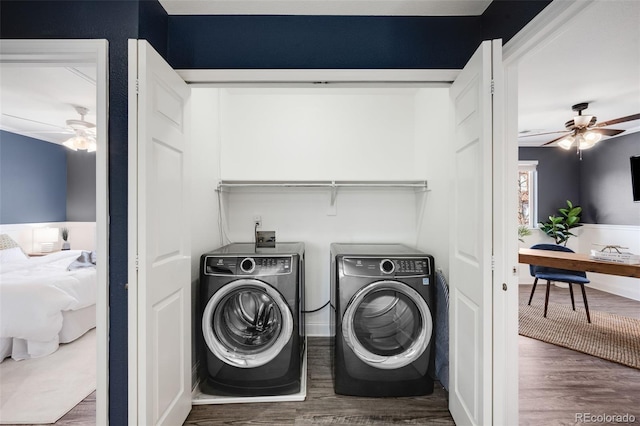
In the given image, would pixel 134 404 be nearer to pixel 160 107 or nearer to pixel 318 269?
pixel 160 107

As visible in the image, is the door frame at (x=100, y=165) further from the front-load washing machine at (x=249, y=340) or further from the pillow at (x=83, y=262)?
the pillow at (x=83, y=262)

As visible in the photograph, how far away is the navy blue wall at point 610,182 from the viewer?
14.1 feet

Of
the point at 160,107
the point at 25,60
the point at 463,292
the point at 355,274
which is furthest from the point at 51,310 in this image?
the point at 463,292

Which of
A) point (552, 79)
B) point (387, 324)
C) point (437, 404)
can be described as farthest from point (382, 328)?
point (552, 79)

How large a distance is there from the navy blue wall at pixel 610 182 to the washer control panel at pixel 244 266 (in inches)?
208

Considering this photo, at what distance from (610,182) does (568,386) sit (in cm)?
405

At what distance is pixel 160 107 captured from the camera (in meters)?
1.42

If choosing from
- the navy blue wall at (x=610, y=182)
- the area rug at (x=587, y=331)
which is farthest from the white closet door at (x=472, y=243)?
the navy blue wall at (x=610, y=182)

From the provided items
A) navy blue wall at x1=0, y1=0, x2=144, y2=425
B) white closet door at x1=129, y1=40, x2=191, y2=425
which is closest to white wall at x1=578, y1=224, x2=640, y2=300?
white closet door at x1=129, y1=40, x2=191, y2=425

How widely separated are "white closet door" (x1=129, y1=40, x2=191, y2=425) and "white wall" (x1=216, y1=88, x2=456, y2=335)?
1040 mm

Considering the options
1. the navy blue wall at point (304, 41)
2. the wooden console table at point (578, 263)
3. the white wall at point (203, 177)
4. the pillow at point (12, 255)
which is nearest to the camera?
the navy blue wall at point (304, 41)

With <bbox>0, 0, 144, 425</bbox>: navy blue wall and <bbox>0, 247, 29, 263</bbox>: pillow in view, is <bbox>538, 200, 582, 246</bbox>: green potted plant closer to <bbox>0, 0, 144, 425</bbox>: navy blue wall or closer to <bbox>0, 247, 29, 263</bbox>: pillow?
<bbox>0, 0, 144, 425</bbox>: navy blue wall

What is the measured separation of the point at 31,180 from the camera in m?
4.54

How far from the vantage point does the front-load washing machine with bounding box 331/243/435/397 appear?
190 cm
